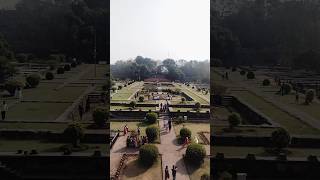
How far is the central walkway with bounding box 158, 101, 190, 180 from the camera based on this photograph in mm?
8454

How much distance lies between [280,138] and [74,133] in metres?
3.76

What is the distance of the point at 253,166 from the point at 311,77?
7.00ft

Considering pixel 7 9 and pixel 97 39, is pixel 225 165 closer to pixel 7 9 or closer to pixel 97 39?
pixel 97 39

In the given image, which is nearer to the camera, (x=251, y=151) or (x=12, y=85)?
(x=251, y=151)

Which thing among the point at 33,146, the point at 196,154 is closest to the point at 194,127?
the point at 196,154

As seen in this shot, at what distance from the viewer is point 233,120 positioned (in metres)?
8.30

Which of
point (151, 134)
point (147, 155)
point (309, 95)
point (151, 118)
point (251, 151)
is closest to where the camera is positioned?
point (251, 151)

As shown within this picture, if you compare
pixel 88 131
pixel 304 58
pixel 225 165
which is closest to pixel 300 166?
pixel 225 165

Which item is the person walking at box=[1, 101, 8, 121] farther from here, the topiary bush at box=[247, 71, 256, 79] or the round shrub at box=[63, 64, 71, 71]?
the topiary bush at box=[247, 71, 256, 79]

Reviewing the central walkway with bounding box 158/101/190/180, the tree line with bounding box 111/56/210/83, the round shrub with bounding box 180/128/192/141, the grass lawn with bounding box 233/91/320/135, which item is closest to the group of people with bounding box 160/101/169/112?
the central walkway with bounding box 158/101/190/180

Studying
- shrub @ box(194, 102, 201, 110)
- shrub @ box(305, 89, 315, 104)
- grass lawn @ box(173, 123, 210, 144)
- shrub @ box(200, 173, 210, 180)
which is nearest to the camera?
shrub @ box(200, 173, 210, 180)

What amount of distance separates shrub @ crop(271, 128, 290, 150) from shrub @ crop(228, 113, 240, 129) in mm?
701

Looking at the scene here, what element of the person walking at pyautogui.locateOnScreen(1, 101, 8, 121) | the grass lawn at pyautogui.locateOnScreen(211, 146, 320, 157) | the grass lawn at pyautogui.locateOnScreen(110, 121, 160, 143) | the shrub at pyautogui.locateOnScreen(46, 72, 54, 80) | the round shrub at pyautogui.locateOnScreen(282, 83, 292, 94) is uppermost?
the shrub at pyautogui.locateOnScreen(46, 72, 54, 80)

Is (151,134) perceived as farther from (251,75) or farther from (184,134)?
(251,75)
